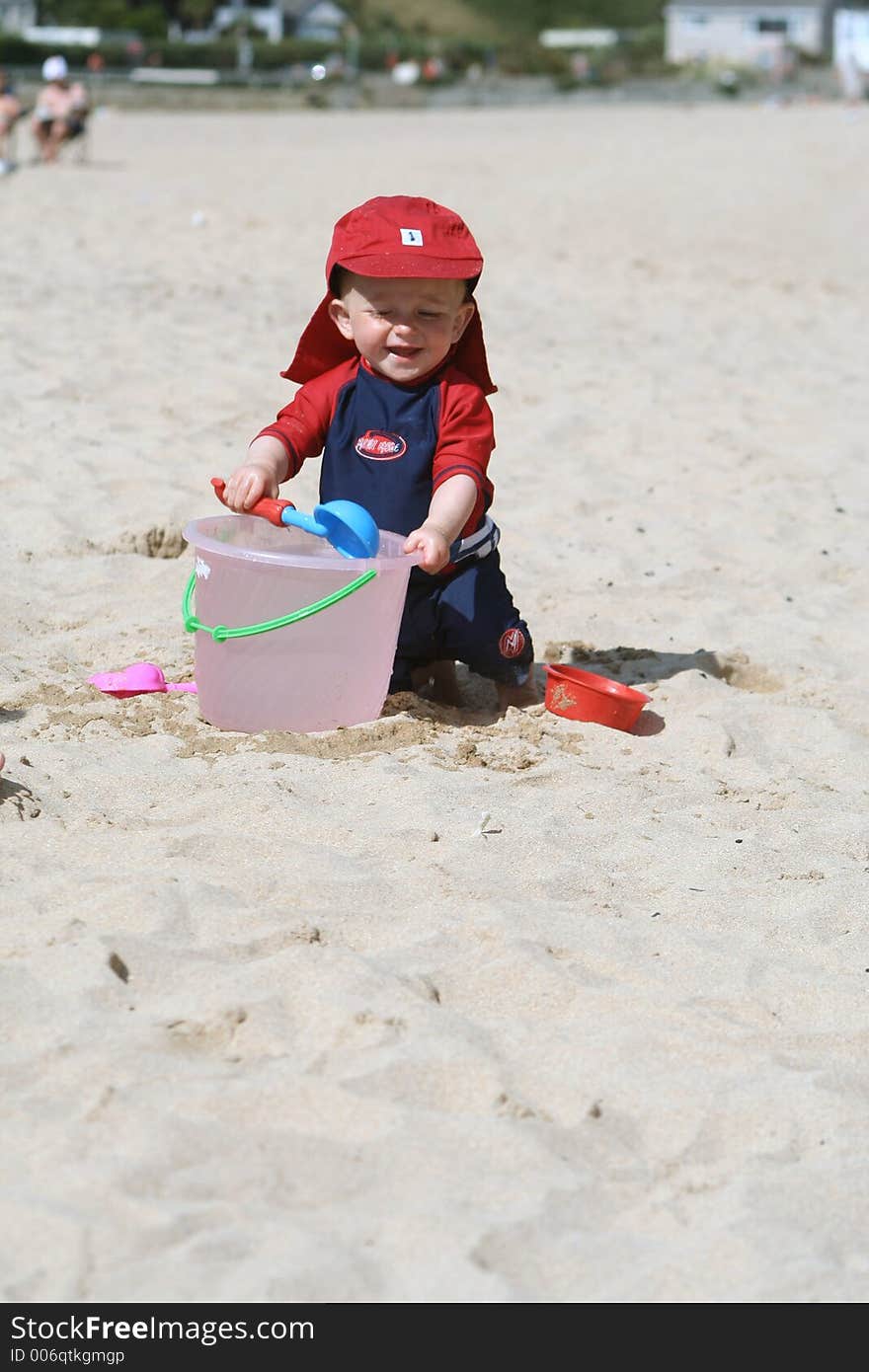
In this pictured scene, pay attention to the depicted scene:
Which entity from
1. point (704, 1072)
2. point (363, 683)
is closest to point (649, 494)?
point (363, 683)

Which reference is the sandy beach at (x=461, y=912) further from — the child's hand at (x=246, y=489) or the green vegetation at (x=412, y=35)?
the green vegetation at (x=412, y=35)

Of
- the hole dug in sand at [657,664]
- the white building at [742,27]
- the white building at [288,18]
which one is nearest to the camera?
the hole dug in sand at [657,664]

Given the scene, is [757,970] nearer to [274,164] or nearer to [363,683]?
[363,683]

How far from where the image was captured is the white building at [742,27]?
244 feet

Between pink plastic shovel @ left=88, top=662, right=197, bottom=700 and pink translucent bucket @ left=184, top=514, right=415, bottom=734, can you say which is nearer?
pink translucent bucket @ left=184, top=514, right=415, bottom=734

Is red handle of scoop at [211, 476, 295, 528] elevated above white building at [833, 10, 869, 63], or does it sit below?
below

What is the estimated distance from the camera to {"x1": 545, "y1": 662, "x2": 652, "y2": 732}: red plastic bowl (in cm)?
348

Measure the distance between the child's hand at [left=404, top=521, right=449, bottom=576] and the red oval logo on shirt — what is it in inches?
13.9

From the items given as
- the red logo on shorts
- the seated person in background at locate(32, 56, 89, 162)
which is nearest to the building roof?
the seated person in background at locate(32, 56, 89, 162)

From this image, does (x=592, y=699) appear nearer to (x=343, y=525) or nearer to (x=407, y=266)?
(x=343, y=525)

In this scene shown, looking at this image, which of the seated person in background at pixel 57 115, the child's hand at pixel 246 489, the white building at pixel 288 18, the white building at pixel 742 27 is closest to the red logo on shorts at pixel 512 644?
the child's hand at pixel 246 489

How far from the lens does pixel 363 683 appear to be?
3.27 meters

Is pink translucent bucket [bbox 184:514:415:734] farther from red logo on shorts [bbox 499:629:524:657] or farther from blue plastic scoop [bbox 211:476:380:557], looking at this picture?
red logo on shorts [bbox 499:629:524:657]
